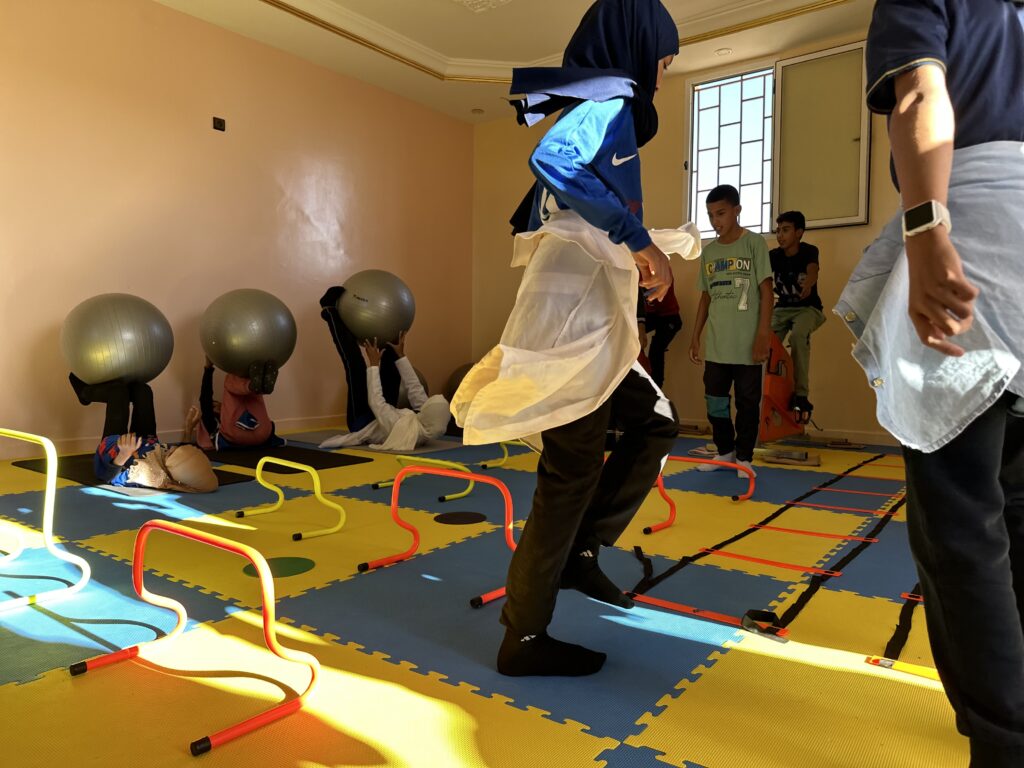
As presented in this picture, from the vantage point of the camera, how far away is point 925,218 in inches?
37.6

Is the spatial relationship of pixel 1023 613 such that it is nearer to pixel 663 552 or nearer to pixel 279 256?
pixel 663 552

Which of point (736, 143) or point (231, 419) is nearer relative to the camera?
point (231, 419)

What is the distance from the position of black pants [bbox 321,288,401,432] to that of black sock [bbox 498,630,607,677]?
157 inches

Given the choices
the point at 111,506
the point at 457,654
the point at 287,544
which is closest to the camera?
the point at 457,654

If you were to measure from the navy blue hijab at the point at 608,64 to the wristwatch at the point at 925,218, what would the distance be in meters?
0.75

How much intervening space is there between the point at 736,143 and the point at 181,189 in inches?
186

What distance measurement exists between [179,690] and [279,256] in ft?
17.3

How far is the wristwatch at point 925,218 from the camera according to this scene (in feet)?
3.10

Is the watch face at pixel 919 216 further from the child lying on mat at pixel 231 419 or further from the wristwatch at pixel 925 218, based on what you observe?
the child lying on mat at pixel 231 419

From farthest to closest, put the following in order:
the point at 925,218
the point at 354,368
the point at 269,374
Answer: the point at 354,368, the point at 269,374, the point at 925,218

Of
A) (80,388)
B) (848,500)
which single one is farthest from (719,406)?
(80,388)

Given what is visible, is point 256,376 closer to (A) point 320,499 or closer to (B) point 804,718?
(A) point 320,499

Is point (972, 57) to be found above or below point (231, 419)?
above

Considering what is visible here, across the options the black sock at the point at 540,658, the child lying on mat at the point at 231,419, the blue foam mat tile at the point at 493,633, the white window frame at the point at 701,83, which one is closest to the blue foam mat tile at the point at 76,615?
the blue foam mat tile at the point at 493,633
